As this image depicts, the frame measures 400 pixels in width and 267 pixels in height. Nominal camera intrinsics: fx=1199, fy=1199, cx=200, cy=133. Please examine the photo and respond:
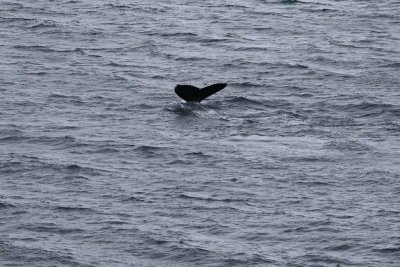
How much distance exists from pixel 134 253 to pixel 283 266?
3.43 meters

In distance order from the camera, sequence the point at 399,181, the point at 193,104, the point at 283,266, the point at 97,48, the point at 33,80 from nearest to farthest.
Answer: the point at 283,266
the point at 399,181
the point at 193,104
the point at 33,80
the point at 97,48

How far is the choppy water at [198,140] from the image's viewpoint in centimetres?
2781

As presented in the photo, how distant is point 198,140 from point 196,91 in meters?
2.82

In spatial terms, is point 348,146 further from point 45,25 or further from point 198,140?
point 45,25

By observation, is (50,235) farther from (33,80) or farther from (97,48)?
(97,48)

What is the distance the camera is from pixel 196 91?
37.4 meters

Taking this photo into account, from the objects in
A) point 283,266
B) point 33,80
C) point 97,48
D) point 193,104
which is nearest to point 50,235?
point 283,266

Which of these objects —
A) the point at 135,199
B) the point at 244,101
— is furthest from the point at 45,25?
the point at 135,199

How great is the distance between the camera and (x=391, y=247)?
27203mm

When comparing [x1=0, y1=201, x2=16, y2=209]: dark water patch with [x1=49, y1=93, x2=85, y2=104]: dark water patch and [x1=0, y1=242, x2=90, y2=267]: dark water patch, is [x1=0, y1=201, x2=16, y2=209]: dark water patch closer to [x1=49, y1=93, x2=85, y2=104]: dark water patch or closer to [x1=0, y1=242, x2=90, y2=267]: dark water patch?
[x1=0, y1=242, x2=90, y2=267]: dark water patch

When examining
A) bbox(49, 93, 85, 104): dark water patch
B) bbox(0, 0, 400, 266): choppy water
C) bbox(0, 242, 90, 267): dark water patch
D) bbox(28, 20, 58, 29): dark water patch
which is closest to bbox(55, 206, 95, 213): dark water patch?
bbox(0, 0, 400, 266): choppy water

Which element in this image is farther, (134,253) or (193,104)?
(193,104)

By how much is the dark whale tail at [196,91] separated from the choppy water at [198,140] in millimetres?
464

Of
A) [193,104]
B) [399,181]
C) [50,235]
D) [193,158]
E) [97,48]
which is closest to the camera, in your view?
[50,235]
